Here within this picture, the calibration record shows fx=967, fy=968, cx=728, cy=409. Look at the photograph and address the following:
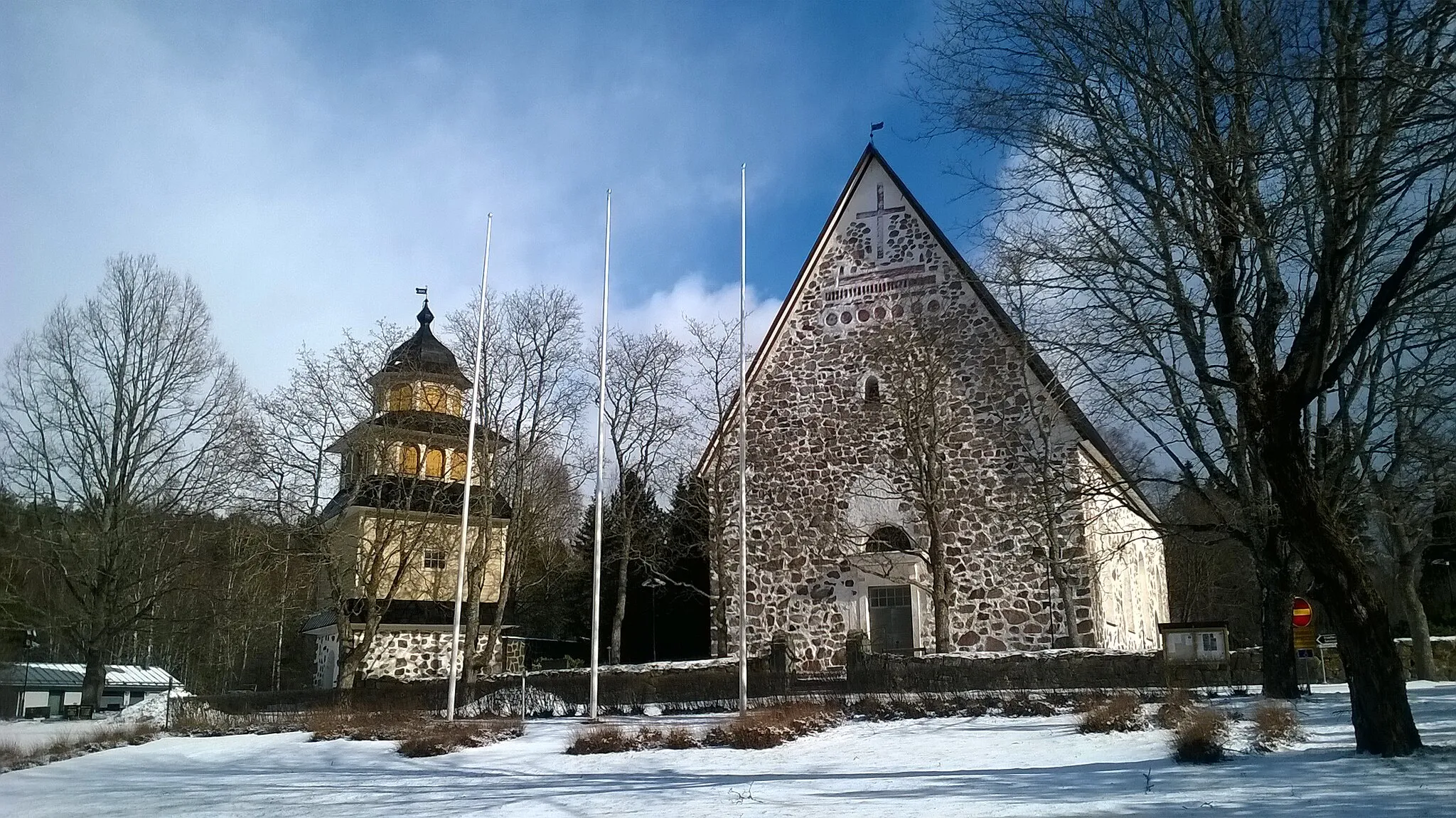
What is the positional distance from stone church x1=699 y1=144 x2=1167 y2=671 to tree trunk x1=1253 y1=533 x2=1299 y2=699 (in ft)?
17.7

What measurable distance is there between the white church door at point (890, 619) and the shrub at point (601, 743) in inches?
418

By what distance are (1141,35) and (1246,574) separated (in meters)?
34.8

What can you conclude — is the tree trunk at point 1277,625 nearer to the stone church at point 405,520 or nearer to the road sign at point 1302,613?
the road sign at point 1302,613

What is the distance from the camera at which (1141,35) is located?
9.24m

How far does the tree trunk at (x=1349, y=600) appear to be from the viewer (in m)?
8.35

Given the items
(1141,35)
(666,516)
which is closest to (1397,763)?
(1141,35)

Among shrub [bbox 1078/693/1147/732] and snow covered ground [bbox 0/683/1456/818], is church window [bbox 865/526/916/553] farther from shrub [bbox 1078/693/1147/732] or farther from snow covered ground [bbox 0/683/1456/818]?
shrub [bbox 1078/693/1147/732]

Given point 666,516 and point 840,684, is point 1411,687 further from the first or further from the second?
point 666,516

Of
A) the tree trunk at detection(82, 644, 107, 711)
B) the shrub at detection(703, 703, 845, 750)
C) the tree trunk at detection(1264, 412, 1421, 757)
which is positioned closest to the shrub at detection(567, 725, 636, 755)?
the shrub at detection(703, 703, 845, 750)

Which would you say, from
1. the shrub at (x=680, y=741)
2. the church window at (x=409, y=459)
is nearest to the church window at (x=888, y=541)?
the shrub at (x=680, y=741)

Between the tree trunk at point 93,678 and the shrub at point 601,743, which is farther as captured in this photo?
the tree trunk at point 93,678

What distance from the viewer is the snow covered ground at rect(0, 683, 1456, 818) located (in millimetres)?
7242

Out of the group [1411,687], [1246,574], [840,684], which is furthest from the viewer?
[1246,574]

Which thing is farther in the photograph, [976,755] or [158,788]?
[158,788]
